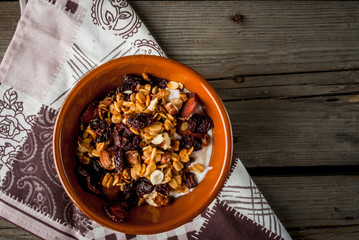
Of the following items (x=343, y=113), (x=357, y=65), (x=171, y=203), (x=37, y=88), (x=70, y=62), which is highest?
(x=357, y=65)

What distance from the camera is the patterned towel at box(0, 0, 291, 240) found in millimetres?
830

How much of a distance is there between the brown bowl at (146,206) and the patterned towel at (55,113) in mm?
137

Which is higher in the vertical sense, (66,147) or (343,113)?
(343,113)

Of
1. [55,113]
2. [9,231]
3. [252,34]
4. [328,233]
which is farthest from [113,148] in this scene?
[328,233]

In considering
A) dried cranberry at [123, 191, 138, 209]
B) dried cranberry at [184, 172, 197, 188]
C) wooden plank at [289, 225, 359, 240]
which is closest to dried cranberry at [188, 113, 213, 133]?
dried cranberry at [184, 172, 197, 188]

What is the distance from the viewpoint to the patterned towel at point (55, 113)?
83 centimetres

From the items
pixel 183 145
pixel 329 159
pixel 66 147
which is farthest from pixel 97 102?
pixel 329 159

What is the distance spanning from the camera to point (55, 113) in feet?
2.77

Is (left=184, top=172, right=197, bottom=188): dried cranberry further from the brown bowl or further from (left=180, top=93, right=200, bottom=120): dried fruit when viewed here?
(left=180, top=93, right=200, bottom=120): dried fruit

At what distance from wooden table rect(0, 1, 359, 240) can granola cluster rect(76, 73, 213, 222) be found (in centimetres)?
24

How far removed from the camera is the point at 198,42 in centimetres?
94

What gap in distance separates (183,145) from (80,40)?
432mm

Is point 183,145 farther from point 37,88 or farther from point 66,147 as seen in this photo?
point 37,88

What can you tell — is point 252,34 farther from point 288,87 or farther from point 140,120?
point 140,120
